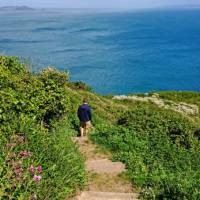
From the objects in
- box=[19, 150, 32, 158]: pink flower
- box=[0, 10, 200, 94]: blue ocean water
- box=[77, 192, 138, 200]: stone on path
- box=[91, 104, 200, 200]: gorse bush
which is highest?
box=[19, 150, 32, 158]: pink flower

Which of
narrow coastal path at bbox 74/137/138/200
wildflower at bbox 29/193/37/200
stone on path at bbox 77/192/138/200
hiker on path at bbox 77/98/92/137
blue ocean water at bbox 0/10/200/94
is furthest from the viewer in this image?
blue ocean water at bbox 0/10/200/94

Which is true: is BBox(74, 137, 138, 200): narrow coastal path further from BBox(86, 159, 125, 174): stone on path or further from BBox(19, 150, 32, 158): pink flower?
BBox(19, 150, 32, 158): pink flower

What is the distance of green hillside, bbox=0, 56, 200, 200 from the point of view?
8586mm

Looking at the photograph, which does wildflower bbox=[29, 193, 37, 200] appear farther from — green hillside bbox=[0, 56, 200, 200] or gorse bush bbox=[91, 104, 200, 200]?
gorse bush bbox=[91, 104, 200, 200]

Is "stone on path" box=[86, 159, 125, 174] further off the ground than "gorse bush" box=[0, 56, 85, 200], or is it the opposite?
"gorse bush" box=[0, 56, 85, 200]

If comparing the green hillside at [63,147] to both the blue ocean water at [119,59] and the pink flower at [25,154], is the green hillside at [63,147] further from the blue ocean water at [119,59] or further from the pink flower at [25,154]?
the blue ocean water at [119,59]

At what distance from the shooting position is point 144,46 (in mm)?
149500

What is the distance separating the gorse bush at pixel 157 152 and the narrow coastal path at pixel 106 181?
307 millimetres

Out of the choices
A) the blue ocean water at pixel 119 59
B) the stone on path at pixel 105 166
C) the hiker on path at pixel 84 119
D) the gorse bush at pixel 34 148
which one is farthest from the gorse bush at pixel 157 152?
the blue ocean water at pixel 119 59

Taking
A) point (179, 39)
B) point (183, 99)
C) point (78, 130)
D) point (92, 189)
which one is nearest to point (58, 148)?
point (92, 189)

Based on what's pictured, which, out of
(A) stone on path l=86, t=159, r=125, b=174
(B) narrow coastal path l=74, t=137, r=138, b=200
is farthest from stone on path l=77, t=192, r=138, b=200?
(A) stone on path l=86, t=159, r=125, b=174

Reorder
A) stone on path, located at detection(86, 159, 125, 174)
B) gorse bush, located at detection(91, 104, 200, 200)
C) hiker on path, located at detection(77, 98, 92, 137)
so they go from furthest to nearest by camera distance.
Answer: hiker on path, located at detection(77, 98, 92, 137), stone on path, located at detection(86, 159, 125, 174), gorse bush, located at detection(91, 104, 200, 200)

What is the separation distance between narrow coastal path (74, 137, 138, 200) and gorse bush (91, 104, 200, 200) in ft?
1.01

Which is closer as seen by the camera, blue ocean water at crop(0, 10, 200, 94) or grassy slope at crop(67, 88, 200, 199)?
grassy slope at crop(67, 88, 200, 199)
